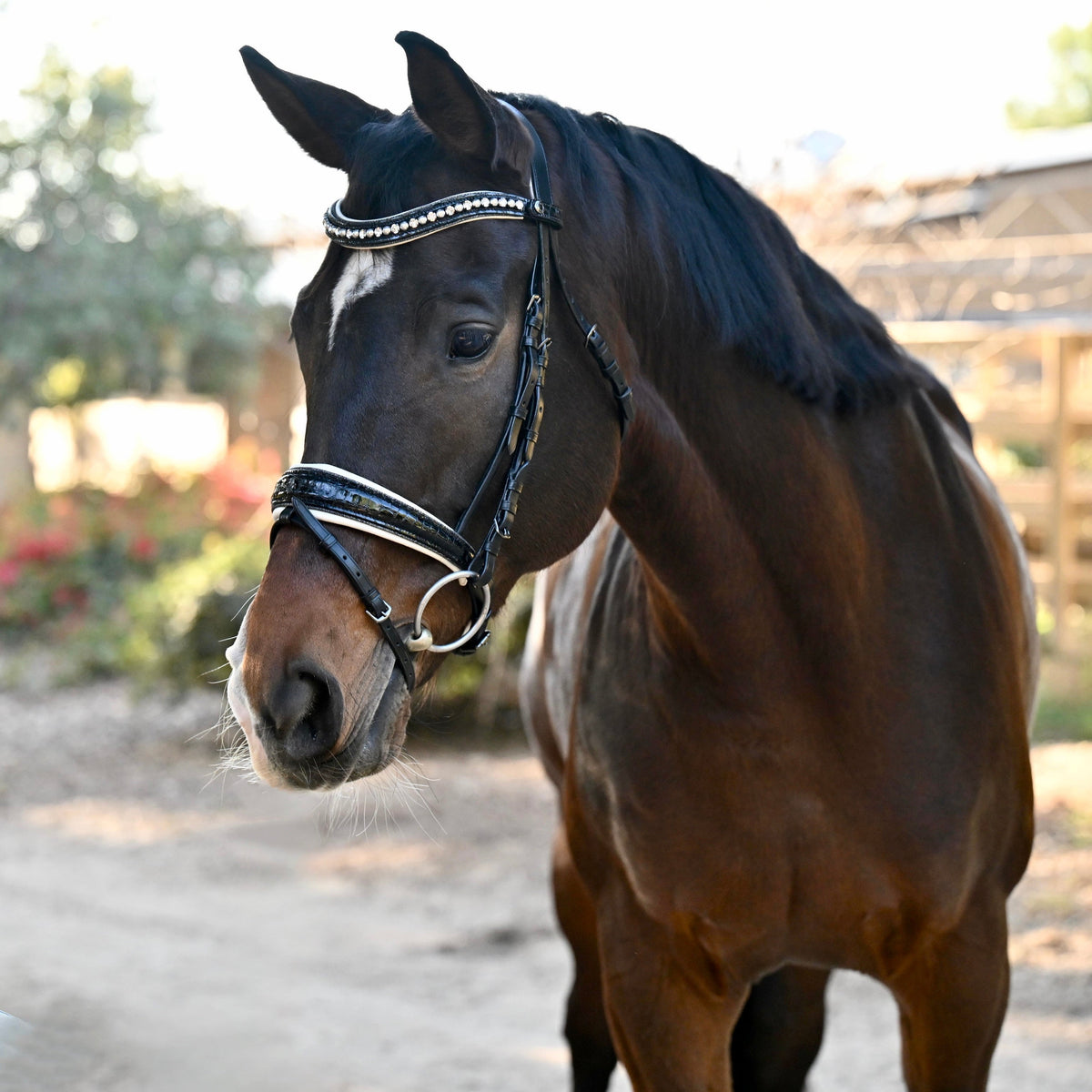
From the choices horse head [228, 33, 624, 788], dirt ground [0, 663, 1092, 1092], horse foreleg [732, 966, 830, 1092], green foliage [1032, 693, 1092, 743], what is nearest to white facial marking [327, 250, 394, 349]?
horse head [228, 33, 624, 788]

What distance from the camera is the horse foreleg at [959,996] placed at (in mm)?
2115

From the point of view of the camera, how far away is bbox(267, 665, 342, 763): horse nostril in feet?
4.76

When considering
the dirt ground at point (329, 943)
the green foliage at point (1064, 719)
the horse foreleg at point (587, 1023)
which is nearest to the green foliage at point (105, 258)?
the dirt ground at point (329, 943)

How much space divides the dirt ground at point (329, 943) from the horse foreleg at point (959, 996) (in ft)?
3.26

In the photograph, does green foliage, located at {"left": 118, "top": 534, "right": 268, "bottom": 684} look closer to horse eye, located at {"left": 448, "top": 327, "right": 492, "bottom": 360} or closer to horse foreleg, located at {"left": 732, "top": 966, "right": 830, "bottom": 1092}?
horse foreleg, located at {"left": 732, "top": 966, "right": 830, "bottom": 1092}

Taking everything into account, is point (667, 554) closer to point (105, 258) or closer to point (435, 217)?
point (435, 217)

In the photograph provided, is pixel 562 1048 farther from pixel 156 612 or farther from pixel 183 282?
pixel 183 282

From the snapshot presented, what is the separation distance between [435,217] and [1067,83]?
1806 inches

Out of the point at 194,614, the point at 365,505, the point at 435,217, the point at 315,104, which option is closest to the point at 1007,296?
the point at 194,614

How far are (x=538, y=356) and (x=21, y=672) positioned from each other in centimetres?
959

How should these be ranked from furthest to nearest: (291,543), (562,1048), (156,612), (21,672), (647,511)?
(21,672), (156,612), (562,1048), (647,511), (291,543)

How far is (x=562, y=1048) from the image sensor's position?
3898 millimetres

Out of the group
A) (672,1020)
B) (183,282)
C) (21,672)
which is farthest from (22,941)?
(183,282)

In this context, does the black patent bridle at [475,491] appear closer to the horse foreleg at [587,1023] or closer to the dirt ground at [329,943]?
the dirt ground at [329,943]
